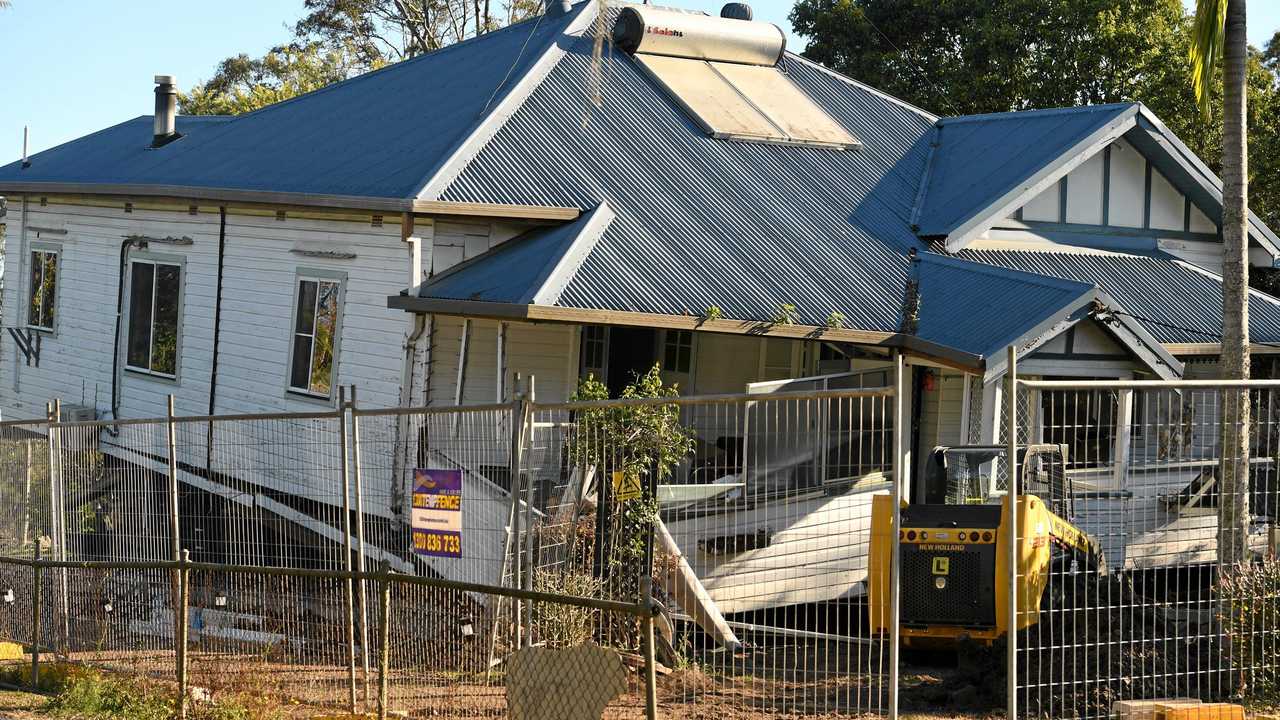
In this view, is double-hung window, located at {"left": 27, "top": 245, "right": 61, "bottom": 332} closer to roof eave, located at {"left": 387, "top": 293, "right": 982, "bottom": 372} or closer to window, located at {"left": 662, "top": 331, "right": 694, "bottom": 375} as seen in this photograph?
roof eave, located at {"left": 387, "top": 293, "right": 982, "bottom": 372}

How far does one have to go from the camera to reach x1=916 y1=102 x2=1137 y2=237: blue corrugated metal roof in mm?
18906

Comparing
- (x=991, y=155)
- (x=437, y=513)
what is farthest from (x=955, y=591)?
(x=991, y=155)

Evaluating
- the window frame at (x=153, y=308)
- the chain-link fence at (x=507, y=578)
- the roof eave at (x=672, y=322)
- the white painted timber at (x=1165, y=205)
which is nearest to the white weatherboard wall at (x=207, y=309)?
the window frame at (x=153, y=308)

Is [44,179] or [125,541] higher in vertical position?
[44,179]

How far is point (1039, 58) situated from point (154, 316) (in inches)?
866

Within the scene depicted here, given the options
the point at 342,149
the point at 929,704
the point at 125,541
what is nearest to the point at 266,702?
the point at 125,541

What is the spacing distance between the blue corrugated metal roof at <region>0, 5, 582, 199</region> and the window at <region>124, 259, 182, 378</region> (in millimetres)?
1257

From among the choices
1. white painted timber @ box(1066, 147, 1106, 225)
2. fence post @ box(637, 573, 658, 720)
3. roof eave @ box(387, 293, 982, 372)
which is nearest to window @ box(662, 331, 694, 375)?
roof eave @ box(387, 293, 982, 372)

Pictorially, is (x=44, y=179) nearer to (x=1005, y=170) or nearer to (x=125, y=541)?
(x=125, y=541)

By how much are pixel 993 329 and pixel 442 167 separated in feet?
20.2

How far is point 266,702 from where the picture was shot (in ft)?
32.8

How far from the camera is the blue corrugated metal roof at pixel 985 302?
1494cm

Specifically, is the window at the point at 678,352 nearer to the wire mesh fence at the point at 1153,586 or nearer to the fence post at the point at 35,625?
the wire mesh fence at the point at 1153,586

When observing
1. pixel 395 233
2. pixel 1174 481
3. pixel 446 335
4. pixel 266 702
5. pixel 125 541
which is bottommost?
pixel 266 702
